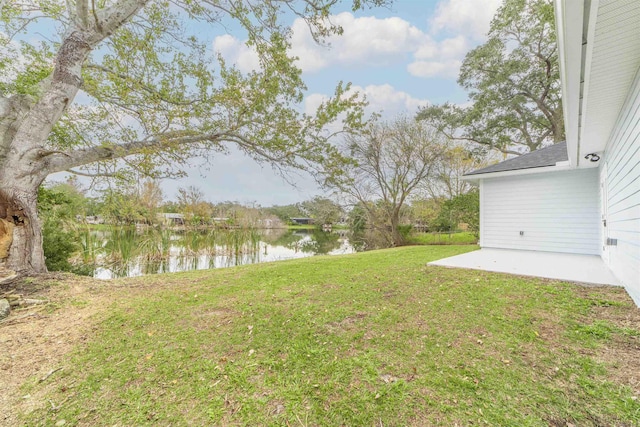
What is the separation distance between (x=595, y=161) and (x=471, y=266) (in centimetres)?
365

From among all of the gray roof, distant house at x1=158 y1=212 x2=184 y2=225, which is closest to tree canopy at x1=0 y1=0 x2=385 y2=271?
distant house at x1=158 y1=212 x2=184 y2=225

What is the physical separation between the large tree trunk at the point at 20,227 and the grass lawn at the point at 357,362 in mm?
1548

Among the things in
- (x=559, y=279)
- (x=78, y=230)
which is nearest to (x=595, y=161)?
(x=559, y=279)

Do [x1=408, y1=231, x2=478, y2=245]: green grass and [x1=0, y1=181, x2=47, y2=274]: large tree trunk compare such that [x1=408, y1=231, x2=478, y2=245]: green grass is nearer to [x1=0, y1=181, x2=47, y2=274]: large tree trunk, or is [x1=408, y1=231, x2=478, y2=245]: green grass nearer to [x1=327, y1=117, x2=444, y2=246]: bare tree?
[x1=327, y1=117, x2=444, y2=246]: bare tree

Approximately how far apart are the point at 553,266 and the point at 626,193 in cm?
233

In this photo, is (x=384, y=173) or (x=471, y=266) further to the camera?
(x=384, y=173)

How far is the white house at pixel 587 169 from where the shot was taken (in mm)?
2004

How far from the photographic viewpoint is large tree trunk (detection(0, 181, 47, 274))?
3.46 meters

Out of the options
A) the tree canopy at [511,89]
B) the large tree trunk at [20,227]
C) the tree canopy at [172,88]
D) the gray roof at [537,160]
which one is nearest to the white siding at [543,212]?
the gray roof at [537,160]

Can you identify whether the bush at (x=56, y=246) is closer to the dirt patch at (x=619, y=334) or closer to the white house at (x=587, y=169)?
the white house at (x=587, y=169)

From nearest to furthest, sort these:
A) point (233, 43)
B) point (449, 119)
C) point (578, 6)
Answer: point (578, 6) < point (233, 43) < point (449, 119)

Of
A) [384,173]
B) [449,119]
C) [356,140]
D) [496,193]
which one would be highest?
[449,119]

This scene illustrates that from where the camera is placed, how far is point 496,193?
7.73 metres

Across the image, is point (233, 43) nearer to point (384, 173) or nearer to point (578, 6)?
point (578, 6)
